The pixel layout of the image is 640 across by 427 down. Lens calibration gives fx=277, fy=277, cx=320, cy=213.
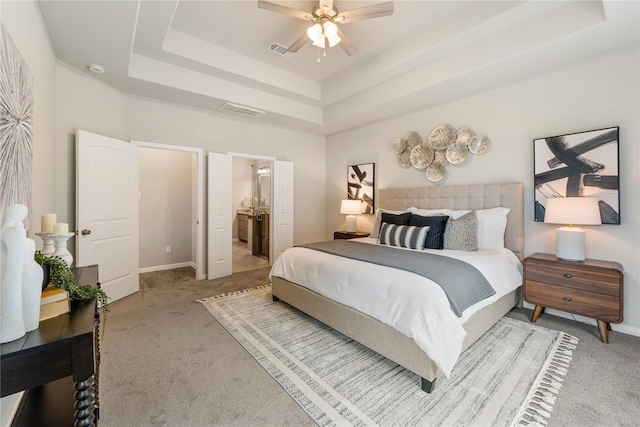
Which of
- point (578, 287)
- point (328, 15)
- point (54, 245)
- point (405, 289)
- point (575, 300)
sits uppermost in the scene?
point (328, 15)

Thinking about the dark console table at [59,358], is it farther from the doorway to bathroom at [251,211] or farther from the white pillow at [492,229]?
the doorway to bathroom at [251,211]

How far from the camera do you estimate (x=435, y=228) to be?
3271 mm

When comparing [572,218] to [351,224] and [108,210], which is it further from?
[108,210]

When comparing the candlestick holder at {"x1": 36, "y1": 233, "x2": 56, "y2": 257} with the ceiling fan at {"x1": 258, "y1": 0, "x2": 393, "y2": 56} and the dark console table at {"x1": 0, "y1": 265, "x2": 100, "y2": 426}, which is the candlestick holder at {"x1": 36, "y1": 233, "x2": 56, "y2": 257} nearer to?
the dark console table at {"x1": 0, "y1": 265, "x2": 100, "y2": 426}

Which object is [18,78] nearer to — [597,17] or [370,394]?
[370,394]

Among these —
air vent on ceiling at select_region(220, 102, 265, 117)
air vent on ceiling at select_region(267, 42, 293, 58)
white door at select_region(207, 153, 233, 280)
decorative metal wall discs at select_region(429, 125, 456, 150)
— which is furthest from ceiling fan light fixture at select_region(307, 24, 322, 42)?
white door at select_region(207, 153, 233, 280)

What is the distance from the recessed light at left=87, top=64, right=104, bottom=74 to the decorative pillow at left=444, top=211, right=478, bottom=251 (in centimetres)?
421

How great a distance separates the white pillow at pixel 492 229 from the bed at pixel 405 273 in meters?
0.12

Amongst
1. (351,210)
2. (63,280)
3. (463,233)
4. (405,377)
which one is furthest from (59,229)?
(351,210)

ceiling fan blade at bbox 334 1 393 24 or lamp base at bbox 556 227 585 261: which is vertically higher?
ceiling fan blade at bbox 334 1 393 24

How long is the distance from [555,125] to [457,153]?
1.03 meters

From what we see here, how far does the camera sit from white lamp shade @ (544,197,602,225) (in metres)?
2.48

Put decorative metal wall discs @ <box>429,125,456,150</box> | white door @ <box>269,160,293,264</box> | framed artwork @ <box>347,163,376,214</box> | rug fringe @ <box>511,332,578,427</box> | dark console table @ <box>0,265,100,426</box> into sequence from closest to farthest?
dark console table @ <box>0,265,100,426</box>, rug fringe @ <box>511,332,578,427</box>, decorative metal wall discs @ <box>429,125,456,150</box>, framed artwork @ <box>347,163,376,214</box>, white door @ <box>269,160,293,264</box>

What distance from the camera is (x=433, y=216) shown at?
3.43 m
